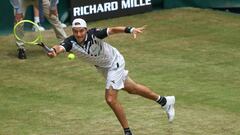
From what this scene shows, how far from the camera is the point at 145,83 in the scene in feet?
43.6

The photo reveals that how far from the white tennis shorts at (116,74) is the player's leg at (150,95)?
16 centimetres

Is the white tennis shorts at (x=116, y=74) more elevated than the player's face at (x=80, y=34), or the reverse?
the player's face at (x=80, y=34)

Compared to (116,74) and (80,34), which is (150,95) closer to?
(116,74)

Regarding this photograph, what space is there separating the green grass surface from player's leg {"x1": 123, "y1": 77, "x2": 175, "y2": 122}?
22 cm

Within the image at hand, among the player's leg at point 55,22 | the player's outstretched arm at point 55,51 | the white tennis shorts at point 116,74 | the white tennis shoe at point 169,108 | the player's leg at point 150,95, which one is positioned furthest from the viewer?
the player's leg at point 55,22

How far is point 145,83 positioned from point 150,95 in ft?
9.72

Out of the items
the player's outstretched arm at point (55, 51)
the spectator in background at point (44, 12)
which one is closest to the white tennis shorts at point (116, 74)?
the player's outstretched arm at point (55, 51)

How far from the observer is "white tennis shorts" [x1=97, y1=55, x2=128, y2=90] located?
9.78m

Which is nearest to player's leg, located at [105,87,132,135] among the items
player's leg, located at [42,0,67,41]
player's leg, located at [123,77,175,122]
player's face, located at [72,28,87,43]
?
player's leg, located at [123,77,175,122]

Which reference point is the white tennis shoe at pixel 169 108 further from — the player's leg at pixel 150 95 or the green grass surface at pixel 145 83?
the green grass surface at pixel 145 83

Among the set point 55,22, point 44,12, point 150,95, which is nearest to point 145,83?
point 150,95

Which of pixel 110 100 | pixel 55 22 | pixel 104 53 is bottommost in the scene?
pixel 55 22

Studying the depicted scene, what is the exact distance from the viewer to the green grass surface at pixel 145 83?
418 inches

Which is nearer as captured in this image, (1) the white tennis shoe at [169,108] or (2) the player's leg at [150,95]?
(2) the player's leg at [150,95]
